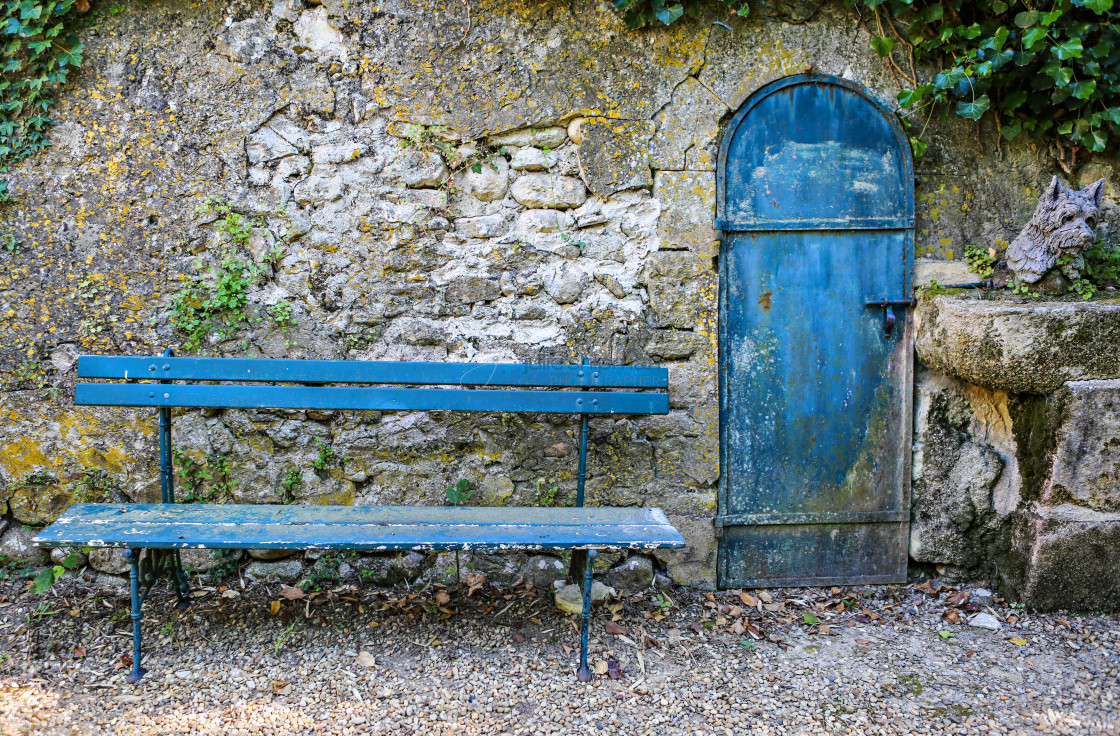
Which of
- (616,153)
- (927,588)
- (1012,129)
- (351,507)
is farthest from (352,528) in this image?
(1012,129)

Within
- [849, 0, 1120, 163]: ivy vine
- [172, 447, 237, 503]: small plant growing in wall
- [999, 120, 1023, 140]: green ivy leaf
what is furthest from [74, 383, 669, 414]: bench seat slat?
[999, 120, 1023, 140]: green ivy leaf

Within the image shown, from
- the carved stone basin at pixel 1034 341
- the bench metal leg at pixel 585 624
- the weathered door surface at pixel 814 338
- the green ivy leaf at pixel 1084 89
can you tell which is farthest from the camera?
the weathered door surface at pixel 814 338

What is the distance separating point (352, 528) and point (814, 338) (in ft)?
6.90

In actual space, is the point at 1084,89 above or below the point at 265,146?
above

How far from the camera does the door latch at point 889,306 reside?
9.85ft

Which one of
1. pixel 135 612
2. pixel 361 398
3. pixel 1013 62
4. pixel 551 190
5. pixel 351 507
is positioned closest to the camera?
pixel 135 612

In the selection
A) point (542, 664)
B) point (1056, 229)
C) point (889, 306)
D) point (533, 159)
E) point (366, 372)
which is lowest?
point (542, 664)

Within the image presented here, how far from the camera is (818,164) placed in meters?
2.98

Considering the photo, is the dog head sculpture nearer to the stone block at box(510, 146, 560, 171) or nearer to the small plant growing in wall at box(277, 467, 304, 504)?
the stone block at box(510, 146, 560, 171)

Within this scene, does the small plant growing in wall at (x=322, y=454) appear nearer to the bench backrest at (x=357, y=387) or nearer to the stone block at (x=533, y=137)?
the bench backrest at (x=357, y=387)

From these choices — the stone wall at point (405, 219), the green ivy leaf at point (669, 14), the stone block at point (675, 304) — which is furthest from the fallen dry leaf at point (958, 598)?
the green ivy leaf at point (669, 14)

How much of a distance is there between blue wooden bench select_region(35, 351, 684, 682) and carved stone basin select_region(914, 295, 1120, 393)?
4.09 ft

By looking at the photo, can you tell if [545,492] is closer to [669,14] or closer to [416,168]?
[416,168]

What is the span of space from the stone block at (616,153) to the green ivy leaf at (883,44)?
102 centimetres
